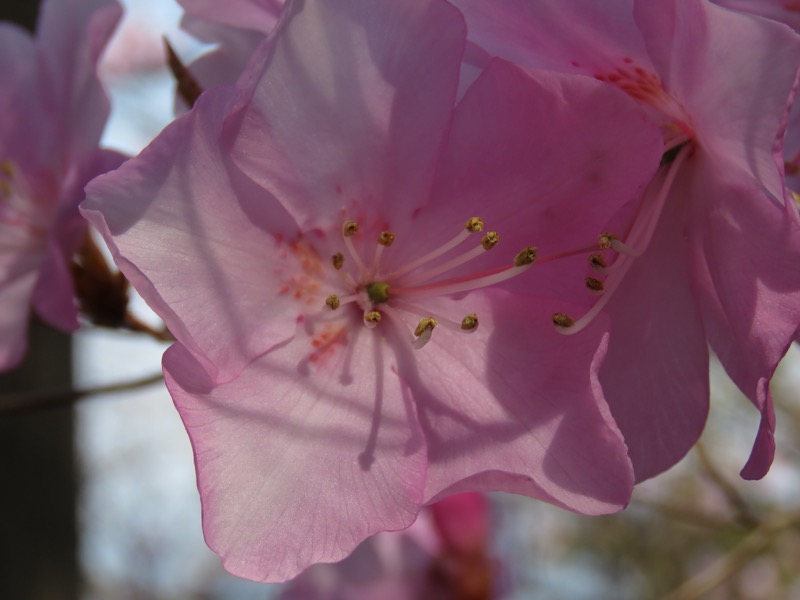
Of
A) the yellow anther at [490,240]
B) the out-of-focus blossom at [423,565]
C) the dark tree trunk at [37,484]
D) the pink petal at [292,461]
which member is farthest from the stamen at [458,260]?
the dark tree trunk at [37,484]

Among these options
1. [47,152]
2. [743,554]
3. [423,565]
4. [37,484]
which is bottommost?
[37,484]

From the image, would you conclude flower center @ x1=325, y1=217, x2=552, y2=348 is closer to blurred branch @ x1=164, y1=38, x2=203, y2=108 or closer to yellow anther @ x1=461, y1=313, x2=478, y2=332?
yellow anther @ x1=461, y1=313, x2=478, y2=332

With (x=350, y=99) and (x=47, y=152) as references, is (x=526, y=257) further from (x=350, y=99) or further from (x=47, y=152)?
(x=47, y=152)

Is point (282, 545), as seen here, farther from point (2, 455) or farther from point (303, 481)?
point (2, 455)

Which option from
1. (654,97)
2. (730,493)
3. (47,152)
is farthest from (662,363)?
(47,152)

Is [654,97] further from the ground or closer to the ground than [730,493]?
further from the ground

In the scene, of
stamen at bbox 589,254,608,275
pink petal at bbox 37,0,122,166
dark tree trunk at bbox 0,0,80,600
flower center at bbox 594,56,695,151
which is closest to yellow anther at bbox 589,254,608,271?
stamen at bbox 589,254,608,275
